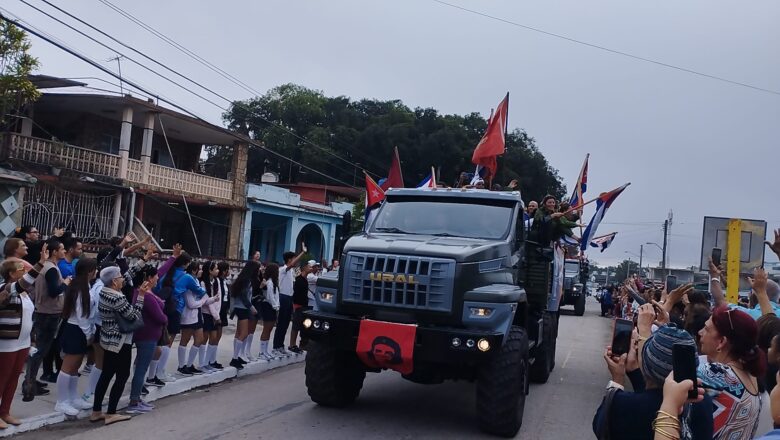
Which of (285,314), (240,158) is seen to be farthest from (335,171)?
(285,314)

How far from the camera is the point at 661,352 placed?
307cm

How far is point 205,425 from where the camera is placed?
7.44 meters

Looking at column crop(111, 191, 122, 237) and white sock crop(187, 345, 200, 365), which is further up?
column crop(111, 191, 122, 237)

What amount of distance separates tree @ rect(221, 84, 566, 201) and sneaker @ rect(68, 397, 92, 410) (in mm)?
27322

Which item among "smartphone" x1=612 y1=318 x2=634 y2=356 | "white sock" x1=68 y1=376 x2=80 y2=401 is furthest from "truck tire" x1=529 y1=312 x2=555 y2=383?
"smartphone" x1=612 y1=318 x2=634 y2=356

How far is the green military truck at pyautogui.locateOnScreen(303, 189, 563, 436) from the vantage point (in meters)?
7.30

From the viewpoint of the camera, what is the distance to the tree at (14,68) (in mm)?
16172

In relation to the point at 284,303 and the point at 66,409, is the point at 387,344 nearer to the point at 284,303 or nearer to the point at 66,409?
the point at 66,409

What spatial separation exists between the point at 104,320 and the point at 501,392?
170 inches

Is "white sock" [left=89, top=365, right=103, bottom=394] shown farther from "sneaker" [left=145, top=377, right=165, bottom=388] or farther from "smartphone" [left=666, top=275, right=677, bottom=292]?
"smartphone" [left=666, top=275, right=677, bottom=292]

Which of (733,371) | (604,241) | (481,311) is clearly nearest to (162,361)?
(481,311)

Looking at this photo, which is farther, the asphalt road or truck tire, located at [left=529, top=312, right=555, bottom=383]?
truck tire, located at [left=529, top=312, right=555, bottom=383]

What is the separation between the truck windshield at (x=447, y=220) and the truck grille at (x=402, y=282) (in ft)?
4.13

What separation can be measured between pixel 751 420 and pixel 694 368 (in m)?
1.34
